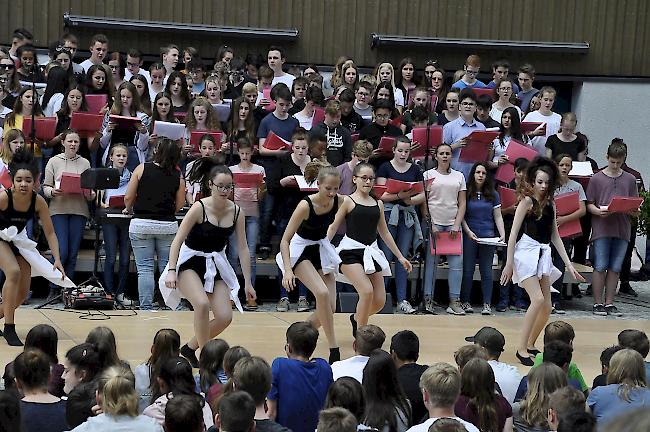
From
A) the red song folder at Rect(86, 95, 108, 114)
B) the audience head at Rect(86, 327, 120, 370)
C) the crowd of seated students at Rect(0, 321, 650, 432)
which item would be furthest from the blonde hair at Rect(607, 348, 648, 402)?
the red song folder at Rect(86, 95, 108, 114)

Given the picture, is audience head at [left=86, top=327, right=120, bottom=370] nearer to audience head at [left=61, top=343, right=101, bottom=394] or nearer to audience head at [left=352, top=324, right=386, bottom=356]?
audience head at [left=61, top=343, right=101, bottom=394]

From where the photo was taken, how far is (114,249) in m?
11.7

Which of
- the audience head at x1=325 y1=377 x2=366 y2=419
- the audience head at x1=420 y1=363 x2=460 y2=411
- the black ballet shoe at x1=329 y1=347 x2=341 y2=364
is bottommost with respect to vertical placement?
the black ballet shoe at x1=329 y1=347 x2=341 y2=364

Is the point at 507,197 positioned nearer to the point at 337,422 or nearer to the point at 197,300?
the point at 197,300

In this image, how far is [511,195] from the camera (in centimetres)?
1250

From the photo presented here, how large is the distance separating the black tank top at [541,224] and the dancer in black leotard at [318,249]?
1729mm

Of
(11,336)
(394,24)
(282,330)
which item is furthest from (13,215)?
(394,24)

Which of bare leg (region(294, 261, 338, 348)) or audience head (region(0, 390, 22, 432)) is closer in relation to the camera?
audience head (region(0, 390, 22, 432))

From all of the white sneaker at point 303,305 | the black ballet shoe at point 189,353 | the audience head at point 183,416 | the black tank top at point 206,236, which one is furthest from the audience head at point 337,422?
the white sneaker at point 303,305

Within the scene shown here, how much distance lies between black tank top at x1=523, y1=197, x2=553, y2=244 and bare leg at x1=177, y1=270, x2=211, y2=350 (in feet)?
9.90

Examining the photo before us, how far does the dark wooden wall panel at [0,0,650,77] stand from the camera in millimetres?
16547

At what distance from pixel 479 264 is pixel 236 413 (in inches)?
316

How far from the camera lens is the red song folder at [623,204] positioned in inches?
485

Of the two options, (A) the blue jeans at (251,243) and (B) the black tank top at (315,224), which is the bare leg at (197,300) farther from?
(A) the blue jeans at (251,243)
